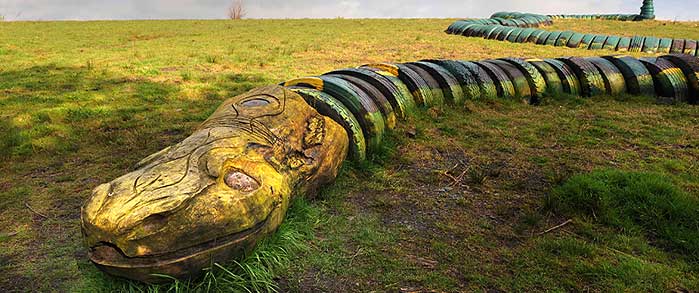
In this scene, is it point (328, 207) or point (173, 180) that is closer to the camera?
point (173, 180)

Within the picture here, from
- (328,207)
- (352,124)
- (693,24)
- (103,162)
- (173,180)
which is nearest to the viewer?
(173,180)

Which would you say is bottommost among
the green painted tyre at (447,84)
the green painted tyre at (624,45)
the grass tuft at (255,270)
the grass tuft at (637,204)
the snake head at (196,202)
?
the grass tuft at (255,270)

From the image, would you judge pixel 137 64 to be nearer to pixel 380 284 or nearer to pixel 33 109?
pixel 33 109

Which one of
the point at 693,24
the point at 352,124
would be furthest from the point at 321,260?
the point at 693,24

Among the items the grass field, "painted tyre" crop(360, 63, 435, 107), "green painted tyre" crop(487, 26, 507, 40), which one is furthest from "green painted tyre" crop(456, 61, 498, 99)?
"green painted tyre" crop(487, 26, 507, 40)

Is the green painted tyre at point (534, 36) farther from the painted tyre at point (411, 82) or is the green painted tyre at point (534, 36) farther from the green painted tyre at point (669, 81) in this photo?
the painted tyre at point (411, 82)

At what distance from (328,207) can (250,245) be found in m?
1.04

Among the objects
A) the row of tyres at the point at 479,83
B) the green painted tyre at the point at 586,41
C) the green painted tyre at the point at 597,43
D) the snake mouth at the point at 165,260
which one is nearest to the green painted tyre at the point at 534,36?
the green painted tyre at the point at 586,41

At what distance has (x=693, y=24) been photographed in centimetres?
2069

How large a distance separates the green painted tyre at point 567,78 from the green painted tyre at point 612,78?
42 cm

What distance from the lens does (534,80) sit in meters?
6.89

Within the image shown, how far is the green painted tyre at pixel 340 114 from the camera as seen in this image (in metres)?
4.03

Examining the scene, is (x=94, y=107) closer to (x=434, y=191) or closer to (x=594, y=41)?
(x=434, y=191)

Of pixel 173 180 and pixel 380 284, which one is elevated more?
pixel 173 180
